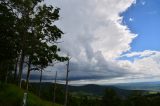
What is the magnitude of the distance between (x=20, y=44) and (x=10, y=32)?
2.93 m

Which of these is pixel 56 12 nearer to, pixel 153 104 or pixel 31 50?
pixel 31 50

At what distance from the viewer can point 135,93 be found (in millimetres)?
119812

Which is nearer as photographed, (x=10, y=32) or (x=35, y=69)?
(x=10, y=32)

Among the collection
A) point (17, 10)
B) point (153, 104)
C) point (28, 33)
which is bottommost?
point (153, 104)

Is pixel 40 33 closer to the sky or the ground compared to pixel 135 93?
closer to the sky

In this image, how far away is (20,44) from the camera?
1623 inches

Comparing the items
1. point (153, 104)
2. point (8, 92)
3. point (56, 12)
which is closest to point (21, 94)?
point (8, 92)

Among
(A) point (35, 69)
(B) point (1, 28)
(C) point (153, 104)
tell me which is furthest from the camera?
(C) point (153, 104)

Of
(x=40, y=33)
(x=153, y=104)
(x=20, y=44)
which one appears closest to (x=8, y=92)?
(x=20, y=44)

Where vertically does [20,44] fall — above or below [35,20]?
below

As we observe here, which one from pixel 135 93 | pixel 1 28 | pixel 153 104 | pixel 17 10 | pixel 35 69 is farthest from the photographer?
pixel 135 93

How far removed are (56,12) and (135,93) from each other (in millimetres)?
82677

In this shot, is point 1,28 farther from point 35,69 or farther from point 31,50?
point 35,69

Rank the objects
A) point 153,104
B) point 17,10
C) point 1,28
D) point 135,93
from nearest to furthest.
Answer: point 17,10 < point 1,28 < point 153,104 < point 135,93
